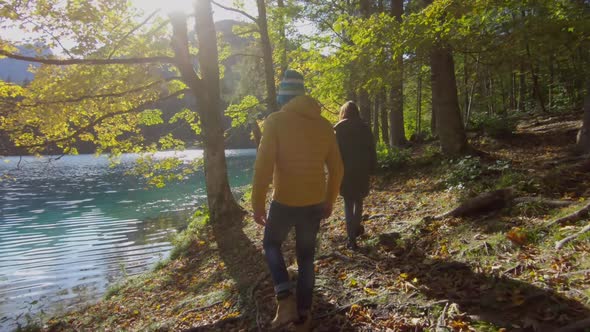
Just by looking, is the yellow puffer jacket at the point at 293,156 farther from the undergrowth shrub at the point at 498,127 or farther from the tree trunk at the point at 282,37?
the tree trunk at the point at 282,37

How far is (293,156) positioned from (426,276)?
2.18m

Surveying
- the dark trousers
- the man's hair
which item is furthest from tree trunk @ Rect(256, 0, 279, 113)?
the dark trousers

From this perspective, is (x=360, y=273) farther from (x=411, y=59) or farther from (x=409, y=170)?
(x=409, y=170)

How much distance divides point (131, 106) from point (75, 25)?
2.95m

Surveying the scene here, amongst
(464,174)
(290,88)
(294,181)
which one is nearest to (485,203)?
(464,174)

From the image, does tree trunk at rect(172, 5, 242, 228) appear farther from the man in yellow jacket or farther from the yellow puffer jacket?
the yellow puffer jacket

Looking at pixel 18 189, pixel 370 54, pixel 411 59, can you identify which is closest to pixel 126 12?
pixel 370 54

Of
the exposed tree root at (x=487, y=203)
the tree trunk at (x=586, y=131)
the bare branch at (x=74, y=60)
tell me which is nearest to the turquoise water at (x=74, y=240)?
the bare branch at (x=74, y=60)

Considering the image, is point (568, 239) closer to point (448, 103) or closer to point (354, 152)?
point (354, 152)

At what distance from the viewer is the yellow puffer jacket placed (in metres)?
2.93

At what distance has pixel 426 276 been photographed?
12.9 feet

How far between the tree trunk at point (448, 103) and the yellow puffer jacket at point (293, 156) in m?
7.75

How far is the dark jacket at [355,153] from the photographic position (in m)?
5.03

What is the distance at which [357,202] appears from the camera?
5.36 meters
